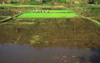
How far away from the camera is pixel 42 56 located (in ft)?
21.5

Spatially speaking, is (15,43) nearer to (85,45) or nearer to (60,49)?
(60,49)

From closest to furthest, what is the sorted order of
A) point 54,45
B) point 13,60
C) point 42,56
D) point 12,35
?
point 13,60, point 42,56, point 54,45, point 12,35

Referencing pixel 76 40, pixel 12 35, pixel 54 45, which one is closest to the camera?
pixel 54 45

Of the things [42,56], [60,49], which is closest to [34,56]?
[42,56]

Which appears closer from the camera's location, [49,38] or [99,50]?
[99,50]

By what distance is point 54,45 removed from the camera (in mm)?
8203

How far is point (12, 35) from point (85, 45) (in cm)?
546

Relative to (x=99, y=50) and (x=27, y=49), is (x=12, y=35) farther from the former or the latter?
(x=99, y=50)

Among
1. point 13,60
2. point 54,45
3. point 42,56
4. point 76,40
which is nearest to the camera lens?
point 13,60

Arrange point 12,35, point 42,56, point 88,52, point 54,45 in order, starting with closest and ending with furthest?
1. point 42,56
2. point 88,52
3. point 54,45
4. point 12,35

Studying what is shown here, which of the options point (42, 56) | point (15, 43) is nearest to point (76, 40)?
point (42, 56)

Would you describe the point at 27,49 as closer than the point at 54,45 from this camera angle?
Yes

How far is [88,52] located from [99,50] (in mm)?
768

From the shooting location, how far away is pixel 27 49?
7.53 m
